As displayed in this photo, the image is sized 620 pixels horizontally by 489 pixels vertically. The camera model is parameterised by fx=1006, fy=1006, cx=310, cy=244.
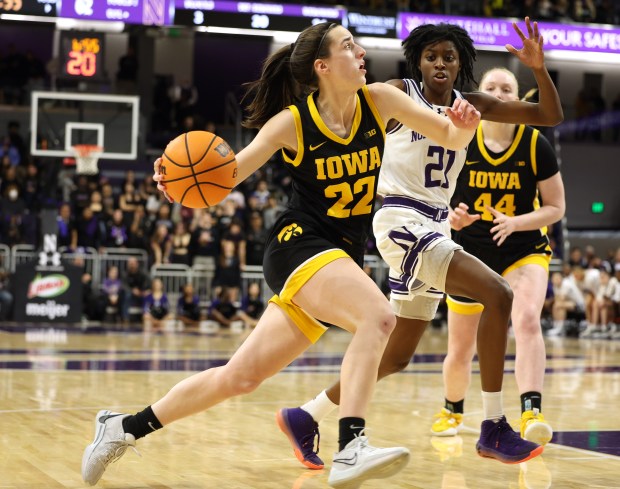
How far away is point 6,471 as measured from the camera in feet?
14.9

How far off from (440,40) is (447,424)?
2.29 meters

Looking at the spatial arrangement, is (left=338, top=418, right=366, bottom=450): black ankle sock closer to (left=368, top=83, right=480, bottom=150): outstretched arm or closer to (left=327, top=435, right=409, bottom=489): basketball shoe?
(left=327, top=435, right=409, bottom=489): basketball shoe

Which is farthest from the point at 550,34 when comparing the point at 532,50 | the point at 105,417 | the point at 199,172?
the point at 105,417

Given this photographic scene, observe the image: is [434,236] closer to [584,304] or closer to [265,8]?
[584,304]

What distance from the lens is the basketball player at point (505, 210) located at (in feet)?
19.2

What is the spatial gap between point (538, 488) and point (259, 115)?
210cm

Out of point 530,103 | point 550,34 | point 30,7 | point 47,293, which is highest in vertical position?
point 550,34

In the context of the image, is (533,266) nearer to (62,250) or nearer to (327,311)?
(327,311)

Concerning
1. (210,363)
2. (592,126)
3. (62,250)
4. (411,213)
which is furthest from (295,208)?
(592,126)

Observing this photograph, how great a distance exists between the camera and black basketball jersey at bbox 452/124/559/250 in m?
6.00

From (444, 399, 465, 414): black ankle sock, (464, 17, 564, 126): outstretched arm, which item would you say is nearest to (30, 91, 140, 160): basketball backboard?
(444, 399, 465, 414): black ankle sock

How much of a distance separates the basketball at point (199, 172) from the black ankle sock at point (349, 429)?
106 centimetres

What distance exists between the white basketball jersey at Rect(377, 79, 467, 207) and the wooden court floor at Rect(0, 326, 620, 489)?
140 cm

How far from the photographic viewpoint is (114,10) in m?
19.9
